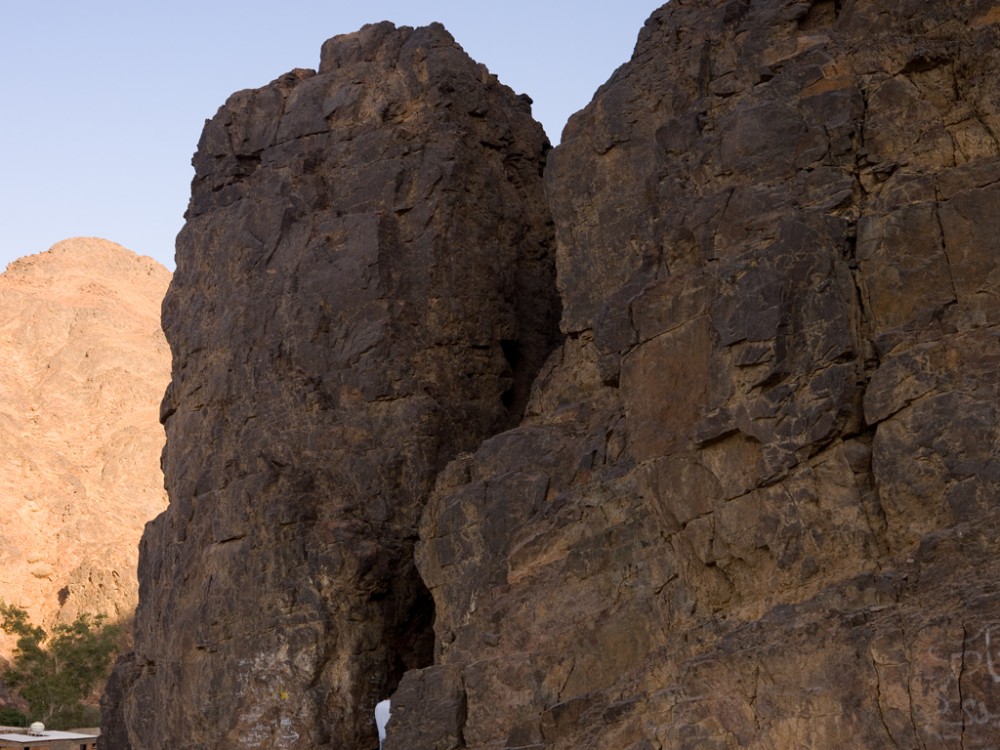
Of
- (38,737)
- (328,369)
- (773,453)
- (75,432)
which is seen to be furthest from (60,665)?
(773,453)

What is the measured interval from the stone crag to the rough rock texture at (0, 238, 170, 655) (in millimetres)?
47191

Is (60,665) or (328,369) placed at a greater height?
(60,665)

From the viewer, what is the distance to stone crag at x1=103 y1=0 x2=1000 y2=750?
21.1m

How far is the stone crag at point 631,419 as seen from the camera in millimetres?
21125

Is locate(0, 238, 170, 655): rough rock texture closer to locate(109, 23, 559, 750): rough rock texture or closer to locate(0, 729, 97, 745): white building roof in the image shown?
locate(0, 729, 97, 745): white building roof

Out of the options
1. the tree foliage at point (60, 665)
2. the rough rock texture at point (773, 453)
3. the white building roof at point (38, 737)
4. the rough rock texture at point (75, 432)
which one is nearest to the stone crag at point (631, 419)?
the rough rock texture at point (773, 453)

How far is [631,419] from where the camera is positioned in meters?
25.4

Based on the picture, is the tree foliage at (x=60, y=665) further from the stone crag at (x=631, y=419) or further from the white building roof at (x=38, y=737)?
the stone crag at (x=631, y=419)

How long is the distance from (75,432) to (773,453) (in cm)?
7646

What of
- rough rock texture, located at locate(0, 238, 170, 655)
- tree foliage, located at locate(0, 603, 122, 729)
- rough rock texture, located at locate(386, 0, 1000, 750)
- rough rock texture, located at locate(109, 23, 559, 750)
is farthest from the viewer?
rough rock texture, located at locate(0, 238, 170, 655)

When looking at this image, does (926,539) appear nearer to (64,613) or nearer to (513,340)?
(513,340)

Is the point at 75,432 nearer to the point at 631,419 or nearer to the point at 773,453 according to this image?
the point at 631,419

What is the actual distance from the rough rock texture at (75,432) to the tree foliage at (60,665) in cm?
260

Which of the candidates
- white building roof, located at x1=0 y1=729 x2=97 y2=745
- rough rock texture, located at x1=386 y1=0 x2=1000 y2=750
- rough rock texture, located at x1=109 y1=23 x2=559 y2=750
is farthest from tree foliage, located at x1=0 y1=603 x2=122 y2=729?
rough rock texture, located at x1=386 y1=0 x2=1000 y2=750
